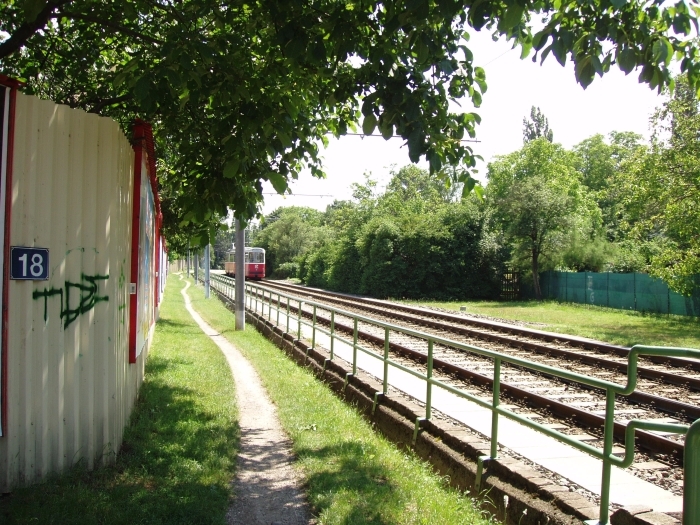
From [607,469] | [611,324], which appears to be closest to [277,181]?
[607,469]

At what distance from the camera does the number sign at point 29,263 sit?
4.52 metres

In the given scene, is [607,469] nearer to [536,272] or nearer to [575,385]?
[575,385]

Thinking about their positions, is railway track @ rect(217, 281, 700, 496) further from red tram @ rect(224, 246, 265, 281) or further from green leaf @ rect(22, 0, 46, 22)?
red tram @ rect(224, 246, 265, 281)

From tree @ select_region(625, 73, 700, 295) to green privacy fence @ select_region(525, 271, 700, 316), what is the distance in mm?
4029

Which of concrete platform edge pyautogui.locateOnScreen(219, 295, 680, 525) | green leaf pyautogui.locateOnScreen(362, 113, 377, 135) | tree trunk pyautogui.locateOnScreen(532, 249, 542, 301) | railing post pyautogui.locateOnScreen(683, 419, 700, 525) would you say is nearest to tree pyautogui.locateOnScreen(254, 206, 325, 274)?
tree trunk pyautogui.locateOnScreen(532, 249, 542, 301)

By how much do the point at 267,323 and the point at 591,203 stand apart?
1881 inches

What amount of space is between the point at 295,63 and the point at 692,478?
4.53 metres

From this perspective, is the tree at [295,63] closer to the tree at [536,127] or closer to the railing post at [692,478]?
the railing post at [692,478]

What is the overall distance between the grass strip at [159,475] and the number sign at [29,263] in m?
1.43

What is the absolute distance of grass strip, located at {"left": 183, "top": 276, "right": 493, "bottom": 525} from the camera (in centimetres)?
479

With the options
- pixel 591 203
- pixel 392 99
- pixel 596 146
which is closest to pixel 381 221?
pixel 591 203

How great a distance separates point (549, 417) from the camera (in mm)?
8016

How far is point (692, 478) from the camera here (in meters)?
2.82

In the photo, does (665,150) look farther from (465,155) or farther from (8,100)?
(8,100)
